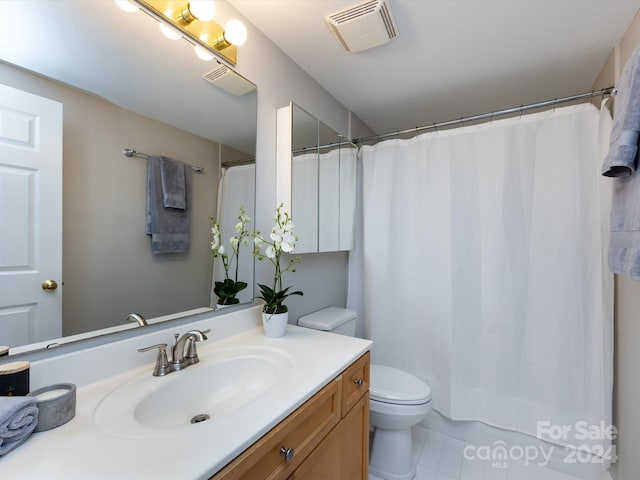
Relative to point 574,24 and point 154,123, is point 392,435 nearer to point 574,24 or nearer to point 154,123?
point 154,123

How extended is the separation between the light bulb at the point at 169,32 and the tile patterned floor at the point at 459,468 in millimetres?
2252

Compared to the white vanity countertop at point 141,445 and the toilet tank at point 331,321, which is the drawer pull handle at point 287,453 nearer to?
the white vanity countertop at point 141,445

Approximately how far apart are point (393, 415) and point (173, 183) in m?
1.49

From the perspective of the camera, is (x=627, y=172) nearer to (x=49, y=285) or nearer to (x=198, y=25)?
(x=198, y=25)

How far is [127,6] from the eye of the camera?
973 mm

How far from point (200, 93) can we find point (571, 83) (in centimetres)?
226

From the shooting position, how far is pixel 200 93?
3.94 ft

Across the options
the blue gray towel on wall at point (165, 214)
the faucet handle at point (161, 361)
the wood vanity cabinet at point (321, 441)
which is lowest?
the wood vanity cabinet at point (321, 441)

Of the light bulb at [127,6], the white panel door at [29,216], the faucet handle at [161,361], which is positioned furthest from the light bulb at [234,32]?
the faucet handle at [161,361]

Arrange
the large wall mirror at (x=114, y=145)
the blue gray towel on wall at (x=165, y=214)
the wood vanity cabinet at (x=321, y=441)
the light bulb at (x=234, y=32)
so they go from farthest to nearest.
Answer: the light bulb at (x=234, y=32), the blue gray towel on wall at (x=165, y=214), the large wall mirror at (x=114, y=145), the wood vanity cabinet at (x=321, y=441)

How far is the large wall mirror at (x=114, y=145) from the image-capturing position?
0.80m

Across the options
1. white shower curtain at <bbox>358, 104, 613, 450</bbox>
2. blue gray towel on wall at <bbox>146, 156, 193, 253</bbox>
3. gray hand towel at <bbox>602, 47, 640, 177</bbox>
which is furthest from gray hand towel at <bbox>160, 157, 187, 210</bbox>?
gray hand towel at <bbox>602, 47, 640, 177</bbox>

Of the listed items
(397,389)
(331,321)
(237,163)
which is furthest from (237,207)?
(397,389)

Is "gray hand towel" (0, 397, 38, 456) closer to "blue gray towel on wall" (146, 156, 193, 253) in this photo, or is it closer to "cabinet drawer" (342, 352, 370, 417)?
"blue gray towel on wall" (146, 156, 193, 253)
